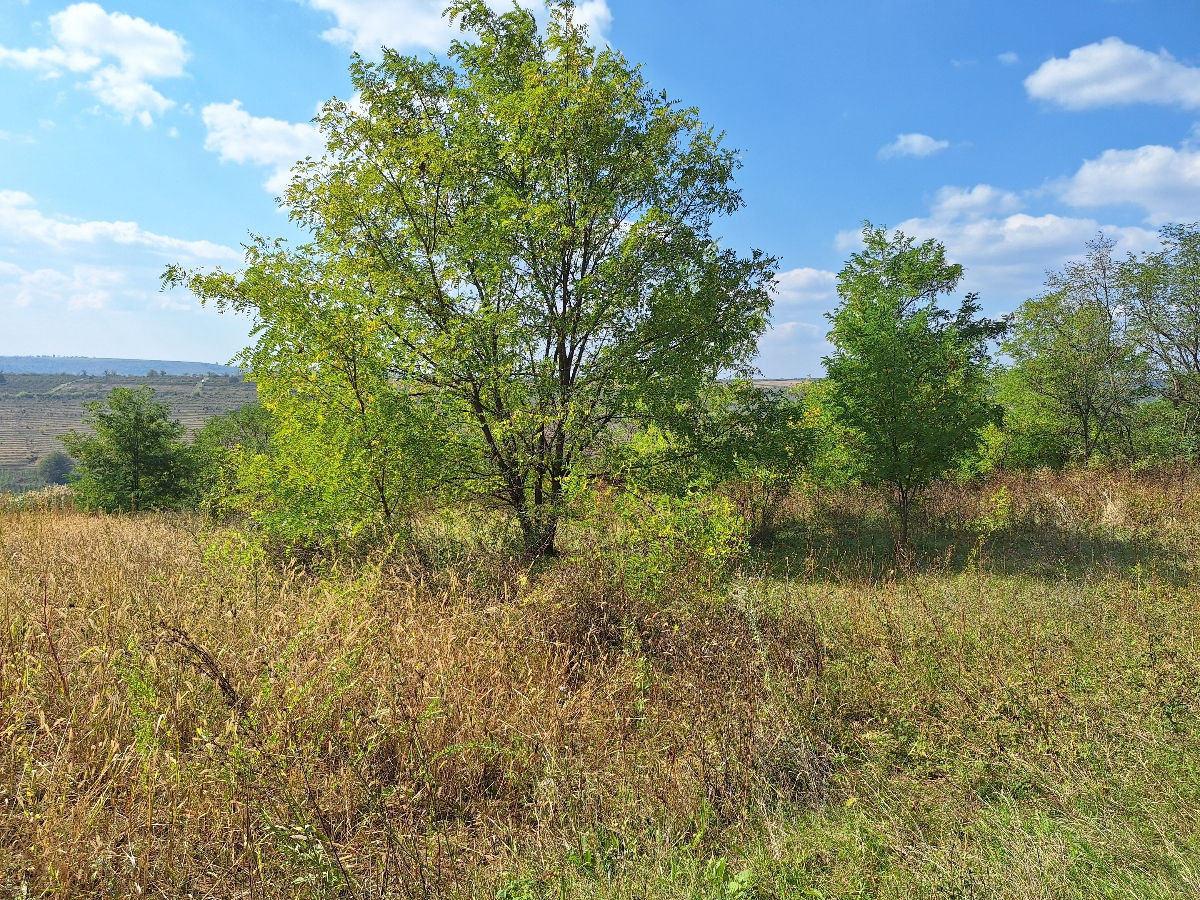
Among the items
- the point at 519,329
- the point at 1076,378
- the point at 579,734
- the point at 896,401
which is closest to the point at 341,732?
the point at 579,734

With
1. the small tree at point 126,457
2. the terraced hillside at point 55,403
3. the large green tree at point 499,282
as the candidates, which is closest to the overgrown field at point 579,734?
the large green tree at point 499,282

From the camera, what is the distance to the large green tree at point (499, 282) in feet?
27.1

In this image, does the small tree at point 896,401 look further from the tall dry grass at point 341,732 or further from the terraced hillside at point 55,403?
the terraced hillside at point 55,403

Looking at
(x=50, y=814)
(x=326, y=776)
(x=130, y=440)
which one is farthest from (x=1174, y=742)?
(x=130, y=440)

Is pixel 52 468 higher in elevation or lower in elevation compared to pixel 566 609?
lower

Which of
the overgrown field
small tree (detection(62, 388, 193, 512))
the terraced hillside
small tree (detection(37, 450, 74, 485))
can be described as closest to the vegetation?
the overgrown field

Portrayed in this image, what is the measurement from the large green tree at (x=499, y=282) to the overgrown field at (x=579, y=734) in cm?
237

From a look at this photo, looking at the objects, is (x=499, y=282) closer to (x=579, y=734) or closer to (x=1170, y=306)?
(x=579, y=734)

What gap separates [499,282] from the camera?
9492 millimetres

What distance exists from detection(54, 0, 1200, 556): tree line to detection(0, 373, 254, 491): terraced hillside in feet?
346

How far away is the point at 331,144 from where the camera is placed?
941 centimetres

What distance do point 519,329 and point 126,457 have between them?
14.7 metres

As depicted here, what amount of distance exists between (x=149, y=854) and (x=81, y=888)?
0.28m

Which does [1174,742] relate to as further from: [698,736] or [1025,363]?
[1025,363]
